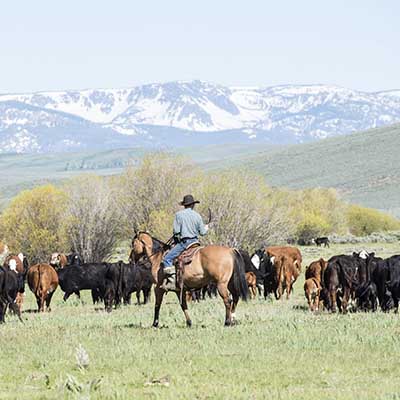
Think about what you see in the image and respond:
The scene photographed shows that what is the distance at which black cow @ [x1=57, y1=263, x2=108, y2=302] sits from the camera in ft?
84.7

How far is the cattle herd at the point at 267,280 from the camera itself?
63.8 feet

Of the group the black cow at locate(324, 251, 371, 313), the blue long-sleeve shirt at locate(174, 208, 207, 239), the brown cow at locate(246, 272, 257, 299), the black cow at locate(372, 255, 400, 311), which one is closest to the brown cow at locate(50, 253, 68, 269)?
the brown cow at locate(246, 272, 257, 299)

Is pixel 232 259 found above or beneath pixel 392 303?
above

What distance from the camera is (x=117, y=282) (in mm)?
23844

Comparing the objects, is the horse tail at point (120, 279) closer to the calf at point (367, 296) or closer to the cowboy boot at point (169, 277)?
the calf at point (367, 296)

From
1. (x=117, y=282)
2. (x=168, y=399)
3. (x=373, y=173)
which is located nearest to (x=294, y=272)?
(x=117, y=282)

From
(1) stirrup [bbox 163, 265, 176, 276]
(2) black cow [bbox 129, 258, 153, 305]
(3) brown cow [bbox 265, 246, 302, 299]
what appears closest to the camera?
(1) stirrup [bbox 163, 265, 176, 276]

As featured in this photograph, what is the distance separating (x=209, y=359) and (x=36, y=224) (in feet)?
153

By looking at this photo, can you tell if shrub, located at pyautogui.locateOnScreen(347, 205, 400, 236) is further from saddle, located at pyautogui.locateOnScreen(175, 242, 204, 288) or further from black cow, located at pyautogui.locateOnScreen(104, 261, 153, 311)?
saddle, located at pyautogui.locateOnScreen(175, 242, 204, 288)

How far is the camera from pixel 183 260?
16234 mm

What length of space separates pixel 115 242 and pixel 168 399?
46.2m

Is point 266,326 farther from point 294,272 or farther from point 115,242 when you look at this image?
point 115,242

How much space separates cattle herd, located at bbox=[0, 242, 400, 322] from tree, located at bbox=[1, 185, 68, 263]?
26.1 meters

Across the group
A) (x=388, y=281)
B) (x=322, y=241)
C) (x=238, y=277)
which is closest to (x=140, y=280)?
(x=388, y=281)
